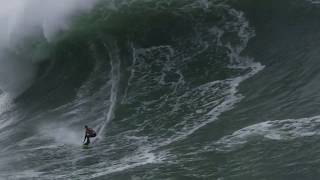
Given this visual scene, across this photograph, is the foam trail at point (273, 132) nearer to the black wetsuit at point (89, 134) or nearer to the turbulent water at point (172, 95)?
the turbulent water at point (172, 95)

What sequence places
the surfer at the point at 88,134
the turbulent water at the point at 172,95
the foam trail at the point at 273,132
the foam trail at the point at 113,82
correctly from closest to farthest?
the foam trail at the point at 273,132, the turbulent water at the point at 172,95, the surfer at the point at 88,134, the foam trail at the point at 113,82

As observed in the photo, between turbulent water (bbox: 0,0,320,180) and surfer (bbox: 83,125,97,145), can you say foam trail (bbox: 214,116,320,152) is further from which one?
surfer (bbox: 83,125,97,145)

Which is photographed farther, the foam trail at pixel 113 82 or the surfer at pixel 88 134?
the foam trail at pixel 113 82

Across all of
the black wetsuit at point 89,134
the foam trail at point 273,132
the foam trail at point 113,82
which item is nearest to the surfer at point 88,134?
the black wetsuit at point 89,134

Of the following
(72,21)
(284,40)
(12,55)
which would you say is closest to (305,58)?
(284,40)

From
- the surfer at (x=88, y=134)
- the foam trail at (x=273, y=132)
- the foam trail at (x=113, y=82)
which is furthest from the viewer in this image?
the foam trail at (x=113, y=82)

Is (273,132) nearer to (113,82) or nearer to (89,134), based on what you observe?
(89,134)

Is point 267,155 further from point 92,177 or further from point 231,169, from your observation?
point 92,177

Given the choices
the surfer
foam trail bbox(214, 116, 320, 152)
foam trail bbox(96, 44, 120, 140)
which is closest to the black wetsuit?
the surfer
